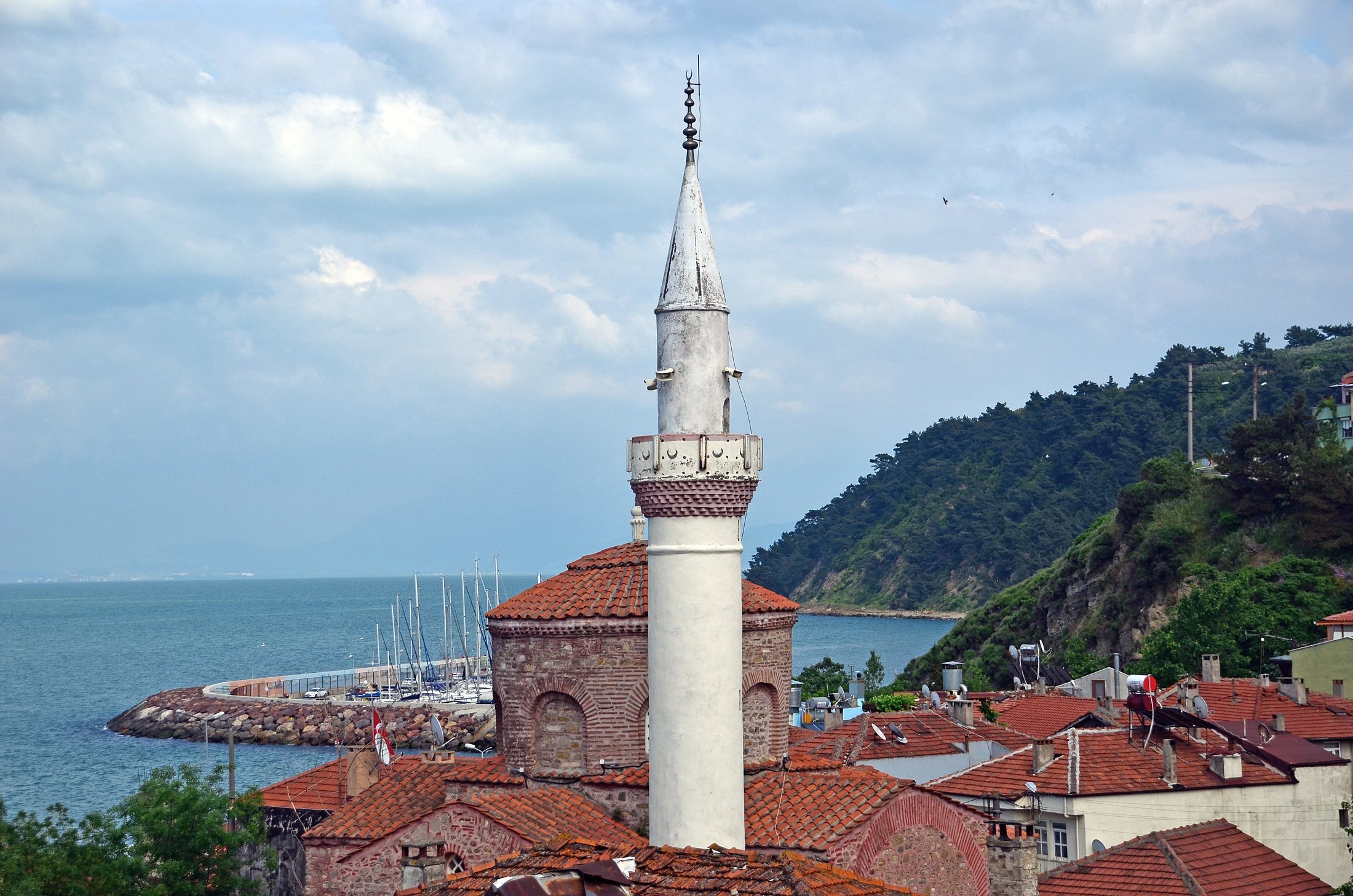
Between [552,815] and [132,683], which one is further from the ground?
[552,815]

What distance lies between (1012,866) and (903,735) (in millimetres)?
15827

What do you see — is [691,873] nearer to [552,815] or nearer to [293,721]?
[552,815]

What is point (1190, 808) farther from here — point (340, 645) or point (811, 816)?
point (340, 645)

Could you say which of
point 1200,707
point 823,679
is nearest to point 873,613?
point 823,679

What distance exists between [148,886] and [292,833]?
12.2ft

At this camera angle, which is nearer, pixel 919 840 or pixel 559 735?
pixel 919 840

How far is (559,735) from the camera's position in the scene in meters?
20.6

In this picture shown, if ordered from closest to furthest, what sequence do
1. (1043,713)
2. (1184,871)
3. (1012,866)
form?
(1012,866) < (1184,871) < (1043,713)

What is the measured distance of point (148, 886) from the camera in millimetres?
22734

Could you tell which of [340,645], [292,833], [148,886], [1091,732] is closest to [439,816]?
[148,886]

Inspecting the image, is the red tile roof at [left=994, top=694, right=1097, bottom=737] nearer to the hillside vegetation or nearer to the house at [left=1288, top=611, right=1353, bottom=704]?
the house at [left=1288, top=611, right=1353, bottom=704]

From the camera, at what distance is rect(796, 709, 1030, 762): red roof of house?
3219cm

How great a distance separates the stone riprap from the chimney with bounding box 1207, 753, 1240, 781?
2294 inches

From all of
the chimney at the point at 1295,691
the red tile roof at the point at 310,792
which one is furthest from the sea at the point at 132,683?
the chimney at the point at 1295,691
